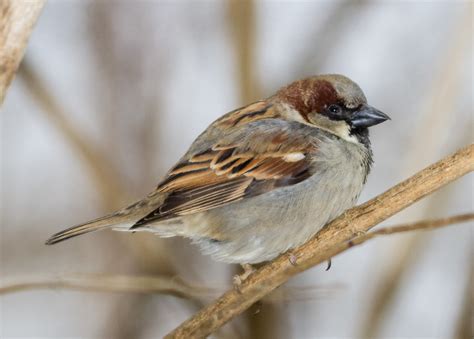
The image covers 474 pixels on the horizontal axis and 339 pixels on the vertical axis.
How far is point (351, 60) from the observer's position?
5.23 metres

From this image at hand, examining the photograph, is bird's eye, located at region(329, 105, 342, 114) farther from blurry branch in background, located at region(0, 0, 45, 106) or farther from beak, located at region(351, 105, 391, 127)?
blurry branch in background, located at region(0, 0, 45, 106)

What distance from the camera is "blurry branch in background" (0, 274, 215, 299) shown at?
2.81 meters

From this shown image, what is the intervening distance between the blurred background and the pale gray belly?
1.94ft

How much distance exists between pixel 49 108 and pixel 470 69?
270 centimetres

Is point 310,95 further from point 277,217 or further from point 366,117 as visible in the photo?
point 277,217

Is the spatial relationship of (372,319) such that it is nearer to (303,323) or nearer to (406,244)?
(406,244)

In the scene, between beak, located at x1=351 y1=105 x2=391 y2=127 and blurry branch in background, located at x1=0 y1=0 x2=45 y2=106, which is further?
beak, located at x1=351 y1=105 x2=391 y2=127

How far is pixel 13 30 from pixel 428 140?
2.40 metres

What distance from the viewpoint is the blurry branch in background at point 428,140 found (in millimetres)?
3943

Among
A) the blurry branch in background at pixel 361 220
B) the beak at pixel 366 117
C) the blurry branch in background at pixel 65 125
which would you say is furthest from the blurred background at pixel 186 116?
the blurry branch in background at pixel 361 220

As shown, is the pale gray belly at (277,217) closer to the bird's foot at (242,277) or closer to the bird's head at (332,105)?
the bird's foot at (242,277)

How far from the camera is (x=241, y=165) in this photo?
3873 mm

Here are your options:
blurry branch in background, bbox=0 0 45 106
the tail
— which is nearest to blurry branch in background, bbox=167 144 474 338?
the tail

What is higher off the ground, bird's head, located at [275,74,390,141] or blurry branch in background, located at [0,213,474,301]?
bird's head, located at [275,74,390,141]
